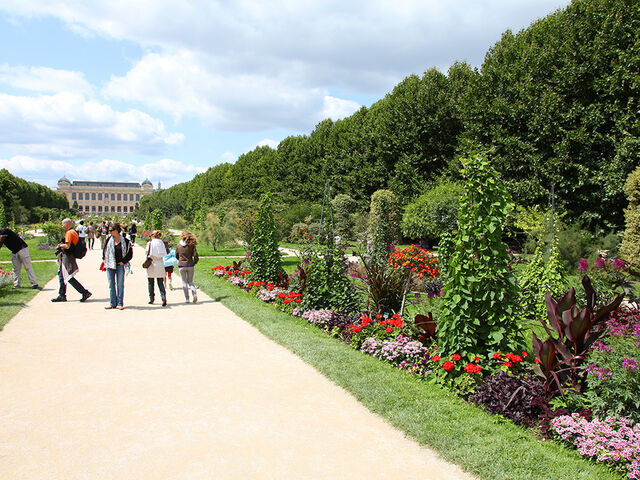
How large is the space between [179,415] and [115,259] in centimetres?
531

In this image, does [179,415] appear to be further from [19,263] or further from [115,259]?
[19,263]

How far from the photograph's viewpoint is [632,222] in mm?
14766

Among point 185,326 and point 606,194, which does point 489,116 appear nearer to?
point 606,194

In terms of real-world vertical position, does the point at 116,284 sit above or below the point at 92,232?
below

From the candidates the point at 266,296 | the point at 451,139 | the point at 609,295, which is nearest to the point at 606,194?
the point at 451,139

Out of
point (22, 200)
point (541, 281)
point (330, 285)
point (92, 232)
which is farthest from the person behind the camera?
point (22, 200)

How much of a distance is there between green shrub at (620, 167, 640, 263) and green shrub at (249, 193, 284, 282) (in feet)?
36.5

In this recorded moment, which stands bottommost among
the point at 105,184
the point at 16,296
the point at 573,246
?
the point at 16,296

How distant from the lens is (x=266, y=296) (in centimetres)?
1006

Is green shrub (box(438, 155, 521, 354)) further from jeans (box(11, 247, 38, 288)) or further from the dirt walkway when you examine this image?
jeans (box(11, 247, 38, 288))

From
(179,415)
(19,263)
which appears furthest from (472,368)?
(19,263)

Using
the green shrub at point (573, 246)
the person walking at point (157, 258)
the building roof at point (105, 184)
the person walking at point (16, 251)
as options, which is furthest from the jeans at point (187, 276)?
the building roof at point (105, 184)

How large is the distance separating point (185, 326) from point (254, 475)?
4901 mm

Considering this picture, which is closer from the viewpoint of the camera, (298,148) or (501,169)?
(501,169)
